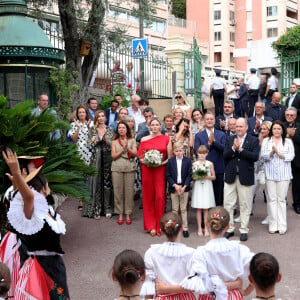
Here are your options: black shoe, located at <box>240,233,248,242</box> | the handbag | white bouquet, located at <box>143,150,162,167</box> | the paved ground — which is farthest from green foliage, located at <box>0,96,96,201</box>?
the handbag

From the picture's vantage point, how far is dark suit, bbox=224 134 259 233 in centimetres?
941

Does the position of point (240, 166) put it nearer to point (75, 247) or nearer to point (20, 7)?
point (75, 247)

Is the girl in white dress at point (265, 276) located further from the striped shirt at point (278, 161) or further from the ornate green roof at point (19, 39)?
the ornate green roof at point (19, 39)

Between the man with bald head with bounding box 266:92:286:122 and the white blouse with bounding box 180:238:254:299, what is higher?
the man with bald head with bounding box 266:92:286:122

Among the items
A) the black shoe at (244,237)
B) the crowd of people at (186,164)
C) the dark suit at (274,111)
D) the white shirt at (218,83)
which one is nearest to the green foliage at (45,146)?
the crowd of people at (186,164)

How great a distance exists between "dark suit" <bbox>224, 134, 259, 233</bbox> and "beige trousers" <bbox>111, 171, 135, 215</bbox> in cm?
183

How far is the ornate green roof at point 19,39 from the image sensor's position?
11.7 m

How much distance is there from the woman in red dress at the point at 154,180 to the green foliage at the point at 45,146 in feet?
3.93

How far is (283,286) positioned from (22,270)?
11.9 feet

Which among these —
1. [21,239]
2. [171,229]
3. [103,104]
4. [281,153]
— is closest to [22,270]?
[21,239]

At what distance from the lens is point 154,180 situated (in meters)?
10.0

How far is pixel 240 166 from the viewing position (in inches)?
371

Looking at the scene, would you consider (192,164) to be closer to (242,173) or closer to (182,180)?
(182,180)

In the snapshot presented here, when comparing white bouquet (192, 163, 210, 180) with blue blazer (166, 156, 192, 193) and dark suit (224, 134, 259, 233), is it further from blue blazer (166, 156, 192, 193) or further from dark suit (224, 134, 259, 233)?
dark suit (224, 134, 259, 233)
